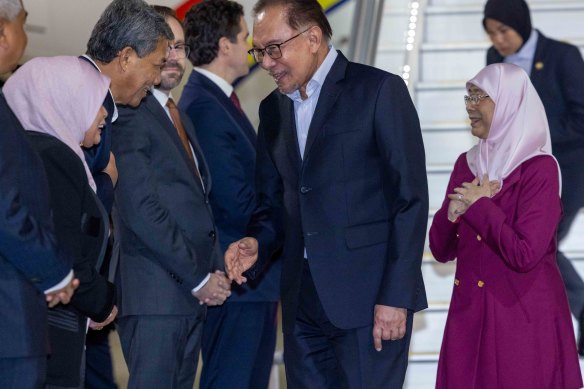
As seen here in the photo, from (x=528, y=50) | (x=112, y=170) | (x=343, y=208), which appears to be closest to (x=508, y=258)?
(x=343, y=208)

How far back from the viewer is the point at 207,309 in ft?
14.4

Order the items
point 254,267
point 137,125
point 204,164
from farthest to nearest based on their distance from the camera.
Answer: point 204,164
point 137,125
point 254,267

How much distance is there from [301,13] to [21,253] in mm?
1187

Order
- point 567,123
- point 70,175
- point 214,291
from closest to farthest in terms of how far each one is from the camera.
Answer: point 70,175 → point 214,291 → point 567,123

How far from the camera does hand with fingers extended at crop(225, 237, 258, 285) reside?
3.53m

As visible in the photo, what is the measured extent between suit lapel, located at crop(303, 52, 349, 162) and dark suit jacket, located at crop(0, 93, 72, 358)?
888mm

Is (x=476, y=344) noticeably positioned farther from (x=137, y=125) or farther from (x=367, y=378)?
(x=137, y=125)

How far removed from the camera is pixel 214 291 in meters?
3.86

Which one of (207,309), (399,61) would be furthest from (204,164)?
(399,61)

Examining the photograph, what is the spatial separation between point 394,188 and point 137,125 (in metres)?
1.03

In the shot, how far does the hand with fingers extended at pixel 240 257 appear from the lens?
11.6 feet

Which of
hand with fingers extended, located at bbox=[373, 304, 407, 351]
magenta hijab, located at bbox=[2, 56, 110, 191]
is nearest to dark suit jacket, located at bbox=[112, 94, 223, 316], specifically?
magenta hijab, located at bbox=[2, 56, 110, 191]

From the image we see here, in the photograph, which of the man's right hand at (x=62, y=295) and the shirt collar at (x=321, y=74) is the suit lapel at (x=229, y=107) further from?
the man's right hand at (x=62, y=295)

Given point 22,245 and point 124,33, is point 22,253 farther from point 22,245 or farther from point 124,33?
point 124,33
